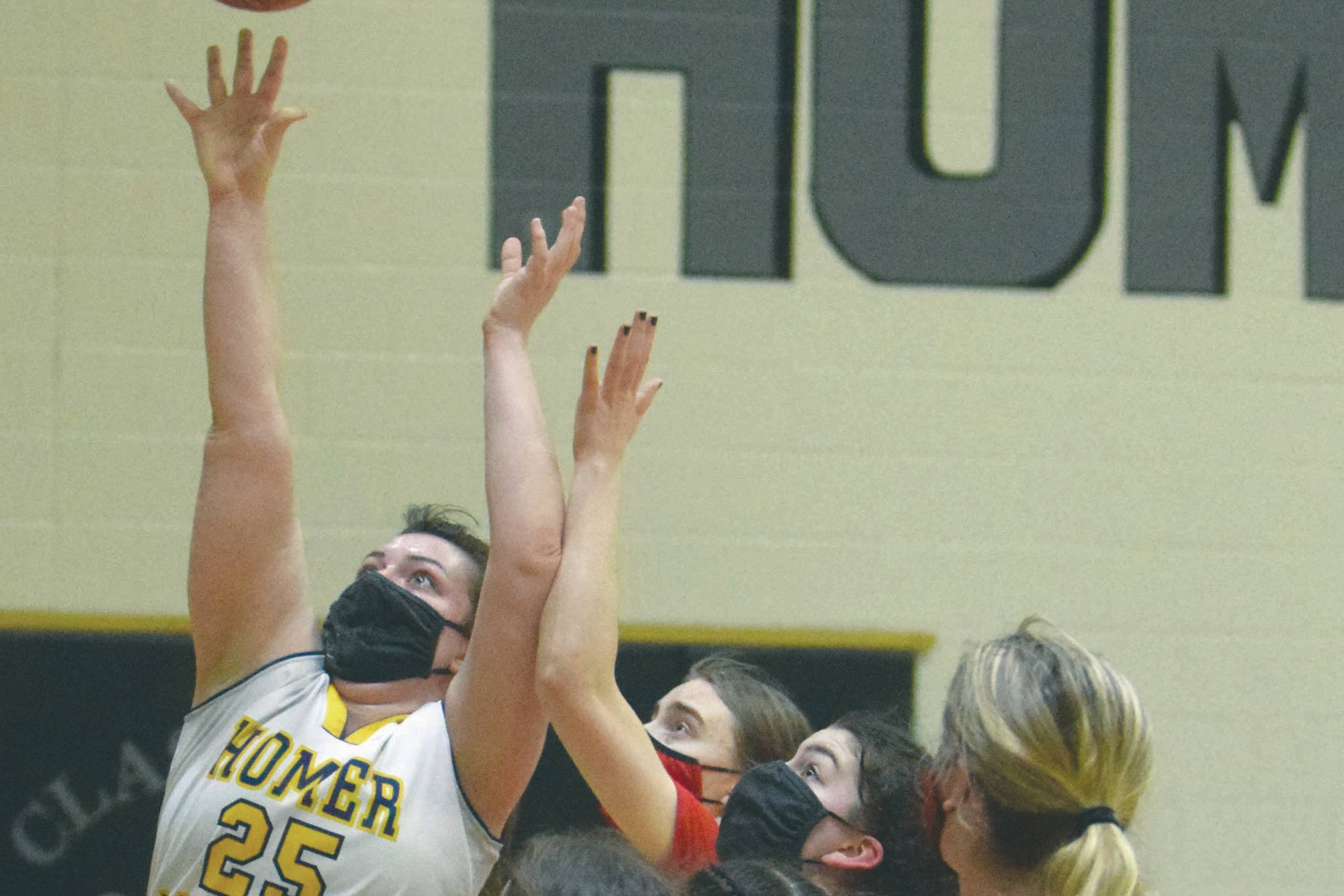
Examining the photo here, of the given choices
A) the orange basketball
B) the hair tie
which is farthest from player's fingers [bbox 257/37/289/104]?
the hair tie

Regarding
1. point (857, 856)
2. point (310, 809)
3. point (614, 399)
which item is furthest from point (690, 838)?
point (614, 399)

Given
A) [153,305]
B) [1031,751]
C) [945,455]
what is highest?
[153,305]

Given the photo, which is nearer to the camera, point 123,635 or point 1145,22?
point 123,635

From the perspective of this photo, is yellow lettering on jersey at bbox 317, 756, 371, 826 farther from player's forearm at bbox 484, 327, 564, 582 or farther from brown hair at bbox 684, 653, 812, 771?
brown hair at bbox 684, 653, 812, 771

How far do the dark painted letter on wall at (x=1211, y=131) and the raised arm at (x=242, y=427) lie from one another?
7.11ft

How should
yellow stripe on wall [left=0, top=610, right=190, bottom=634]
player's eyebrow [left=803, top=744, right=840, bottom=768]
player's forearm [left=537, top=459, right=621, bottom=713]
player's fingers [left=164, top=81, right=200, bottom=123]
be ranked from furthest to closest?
yellow stripe on wall [left=0, top=610, right=190, bottom=634]
player's eyebrow [left=803, top=744, right=840, bottom=768]
player's fingers [left=164, top=81, right=200, bottom=123]
player's forearm [left=537, top=459, right=621, bottom=713]

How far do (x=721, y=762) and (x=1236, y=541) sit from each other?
65.1 inches

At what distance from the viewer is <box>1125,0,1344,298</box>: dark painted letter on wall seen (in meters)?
3.59

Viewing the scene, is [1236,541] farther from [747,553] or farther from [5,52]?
[5,52]

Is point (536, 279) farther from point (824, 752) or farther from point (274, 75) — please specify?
point (824, 752)

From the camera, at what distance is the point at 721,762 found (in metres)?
2.51

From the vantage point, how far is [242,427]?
2154mm

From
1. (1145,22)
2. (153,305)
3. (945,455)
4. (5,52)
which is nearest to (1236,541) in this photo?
(945,455)

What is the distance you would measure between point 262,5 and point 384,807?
4.41ft
